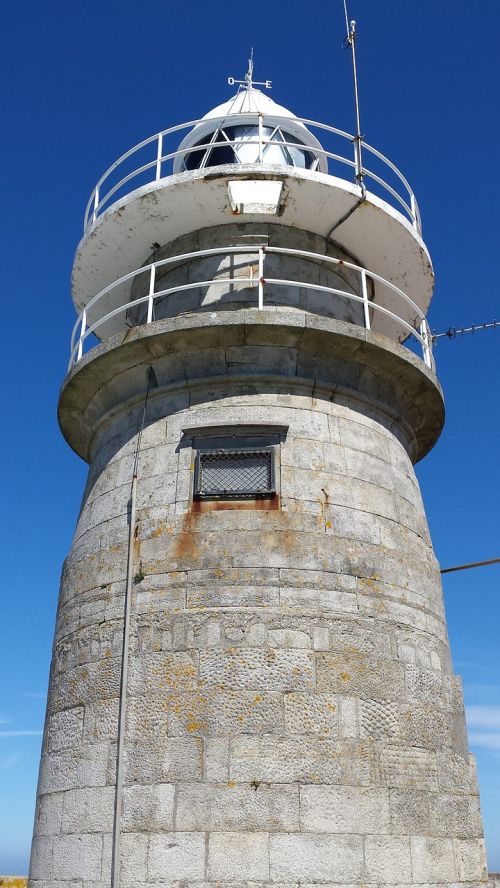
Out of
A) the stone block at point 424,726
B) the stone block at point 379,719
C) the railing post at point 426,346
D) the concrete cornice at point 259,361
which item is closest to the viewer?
the stone block at point 379,719

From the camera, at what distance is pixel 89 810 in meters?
7.68

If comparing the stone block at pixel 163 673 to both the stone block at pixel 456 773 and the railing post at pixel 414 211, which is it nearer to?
the stone block at pixel 456 773

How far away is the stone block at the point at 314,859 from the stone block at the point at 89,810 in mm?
1580

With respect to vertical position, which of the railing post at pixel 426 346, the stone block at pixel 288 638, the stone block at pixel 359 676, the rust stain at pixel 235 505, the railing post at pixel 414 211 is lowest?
the stone block at pixel 359 676

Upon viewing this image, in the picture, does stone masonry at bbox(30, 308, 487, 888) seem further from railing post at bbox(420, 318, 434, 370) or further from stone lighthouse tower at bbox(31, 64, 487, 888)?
railing post at bbox(420, 318, 434, 370)

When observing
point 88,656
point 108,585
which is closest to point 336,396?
point 108,585

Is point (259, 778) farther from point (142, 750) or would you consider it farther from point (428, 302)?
point (428, 302)

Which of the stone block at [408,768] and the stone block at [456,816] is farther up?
the stone block at [408,768]

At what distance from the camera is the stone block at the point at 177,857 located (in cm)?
703

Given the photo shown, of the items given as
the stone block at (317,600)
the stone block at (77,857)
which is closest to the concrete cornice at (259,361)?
the stone block at (317,600)

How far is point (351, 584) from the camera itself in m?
8.37

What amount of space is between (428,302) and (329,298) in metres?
2.52

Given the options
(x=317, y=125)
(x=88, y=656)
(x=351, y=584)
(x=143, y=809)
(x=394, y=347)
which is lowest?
(x=143, y=809)

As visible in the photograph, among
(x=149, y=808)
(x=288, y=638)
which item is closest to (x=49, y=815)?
(x=149, y=808)
